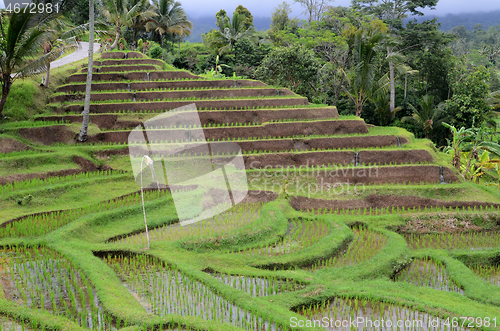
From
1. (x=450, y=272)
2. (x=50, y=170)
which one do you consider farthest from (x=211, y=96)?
(x=450, y=272)

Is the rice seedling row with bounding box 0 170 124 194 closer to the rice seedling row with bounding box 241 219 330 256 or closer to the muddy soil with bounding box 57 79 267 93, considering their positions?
the muddy soil with bounding box 57 79 267 93

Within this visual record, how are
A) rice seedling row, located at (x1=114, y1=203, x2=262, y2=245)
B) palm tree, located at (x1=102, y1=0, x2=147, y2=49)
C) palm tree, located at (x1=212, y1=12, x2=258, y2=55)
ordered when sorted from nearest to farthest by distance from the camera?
rice seedling row, located at (x1=114, y1=203, x2=262, y2=245) < palm tree, located at (x1=102, y1=0, x2=147, y2=49) < palm tree, located at (x1=212, y1=12, x2=258, y2=55)

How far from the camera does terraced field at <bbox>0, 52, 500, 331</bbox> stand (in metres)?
6.07

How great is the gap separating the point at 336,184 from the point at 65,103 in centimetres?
1096

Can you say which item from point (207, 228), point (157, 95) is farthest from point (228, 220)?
point (157, 95)

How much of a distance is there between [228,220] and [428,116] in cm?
1714

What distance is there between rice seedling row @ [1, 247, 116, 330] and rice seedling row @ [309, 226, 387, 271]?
399 centimetres

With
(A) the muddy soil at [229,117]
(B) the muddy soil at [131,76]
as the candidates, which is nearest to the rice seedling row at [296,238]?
(A) the muddy soil at [229,117]

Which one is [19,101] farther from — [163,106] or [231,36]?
[231,36]

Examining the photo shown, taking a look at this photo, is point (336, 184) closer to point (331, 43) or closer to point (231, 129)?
point (231, 129)

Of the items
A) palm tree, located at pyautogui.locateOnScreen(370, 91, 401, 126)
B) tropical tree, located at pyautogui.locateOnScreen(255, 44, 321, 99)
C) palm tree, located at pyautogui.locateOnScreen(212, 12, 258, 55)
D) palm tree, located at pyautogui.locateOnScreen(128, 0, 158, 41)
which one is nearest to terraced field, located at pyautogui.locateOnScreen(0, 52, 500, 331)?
tropical tree, located at pyautogui.locateOnScreen(255, 44, 321, 99)

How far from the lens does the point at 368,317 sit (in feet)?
19.6

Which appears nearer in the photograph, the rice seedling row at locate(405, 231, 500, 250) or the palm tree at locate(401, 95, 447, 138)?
the rice seedling row at locate(405, 231, 500, 250)

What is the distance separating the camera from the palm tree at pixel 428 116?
22594 millimetres
